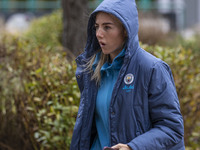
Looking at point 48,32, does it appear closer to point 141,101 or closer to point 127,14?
point 127,14

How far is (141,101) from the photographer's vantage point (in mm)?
1891

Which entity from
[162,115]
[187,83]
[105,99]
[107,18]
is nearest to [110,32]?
[107,18]

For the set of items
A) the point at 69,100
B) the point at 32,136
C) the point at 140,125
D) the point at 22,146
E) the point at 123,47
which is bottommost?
the point at 22,146

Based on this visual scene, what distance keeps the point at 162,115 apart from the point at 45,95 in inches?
74.8

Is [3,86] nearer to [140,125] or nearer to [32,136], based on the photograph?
[32,136]

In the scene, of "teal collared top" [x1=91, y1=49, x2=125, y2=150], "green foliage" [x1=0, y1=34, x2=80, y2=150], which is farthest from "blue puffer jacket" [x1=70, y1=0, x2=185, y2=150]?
"green foliage" [x1=0, y1=34, x2=80, y2=150]

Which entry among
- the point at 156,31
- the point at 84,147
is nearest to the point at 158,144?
the point at 84,147

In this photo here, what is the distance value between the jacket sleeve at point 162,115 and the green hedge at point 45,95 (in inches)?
57.9

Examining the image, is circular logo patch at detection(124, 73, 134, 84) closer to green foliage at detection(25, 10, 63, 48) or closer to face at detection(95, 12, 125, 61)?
face at detection(95, 12, 125, 61)

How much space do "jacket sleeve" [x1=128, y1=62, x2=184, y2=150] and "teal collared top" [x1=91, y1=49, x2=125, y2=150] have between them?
0.88 ft

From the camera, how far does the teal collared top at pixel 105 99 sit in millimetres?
2047

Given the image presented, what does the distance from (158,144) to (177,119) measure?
18cm

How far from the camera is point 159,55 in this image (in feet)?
11.7

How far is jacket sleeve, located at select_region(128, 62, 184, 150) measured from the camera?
1812 millimetres
